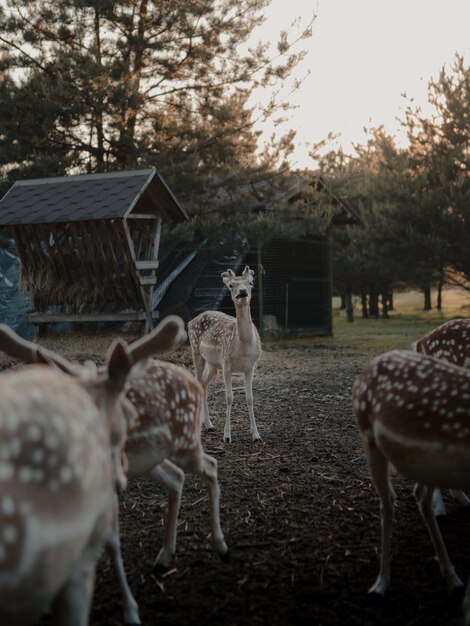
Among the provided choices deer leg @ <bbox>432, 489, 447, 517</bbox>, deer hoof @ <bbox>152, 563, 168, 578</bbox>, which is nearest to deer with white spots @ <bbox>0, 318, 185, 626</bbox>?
deer hoof @ <bbox>152, 563, 168, 578</bbox>

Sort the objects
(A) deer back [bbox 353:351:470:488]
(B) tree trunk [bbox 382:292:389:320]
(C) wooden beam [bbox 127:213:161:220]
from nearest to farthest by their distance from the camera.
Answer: (A) deer back [bbox 353:351:470:488] → (C) wooden beam [bbox 127:213:161:220] → (B) tree trunk [bbox 382:292:389:320]

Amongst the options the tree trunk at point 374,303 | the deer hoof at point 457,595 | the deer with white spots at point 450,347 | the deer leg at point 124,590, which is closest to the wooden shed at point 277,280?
the deer with white spots at point 450,347

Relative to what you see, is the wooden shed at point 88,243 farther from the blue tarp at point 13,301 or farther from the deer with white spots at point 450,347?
the deer with white spots at point 450,347

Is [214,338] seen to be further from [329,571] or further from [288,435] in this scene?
[329,571]

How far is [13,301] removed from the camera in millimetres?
14375

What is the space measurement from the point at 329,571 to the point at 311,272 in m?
14.6

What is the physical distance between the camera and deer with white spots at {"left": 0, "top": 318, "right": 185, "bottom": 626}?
1.73 meters

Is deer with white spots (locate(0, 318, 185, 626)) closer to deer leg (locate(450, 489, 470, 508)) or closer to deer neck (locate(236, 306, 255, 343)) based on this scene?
Result: deer leg (locate(450, 489, 470, 508))

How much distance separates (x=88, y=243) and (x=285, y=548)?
918 cm

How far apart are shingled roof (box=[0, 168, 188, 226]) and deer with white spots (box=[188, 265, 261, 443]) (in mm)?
4120

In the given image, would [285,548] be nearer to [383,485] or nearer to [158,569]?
[158,569]

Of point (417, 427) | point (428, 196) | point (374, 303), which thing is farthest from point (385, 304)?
point (417, 427)

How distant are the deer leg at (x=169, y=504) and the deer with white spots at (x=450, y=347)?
1595mm

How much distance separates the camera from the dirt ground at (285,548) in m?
3.23
